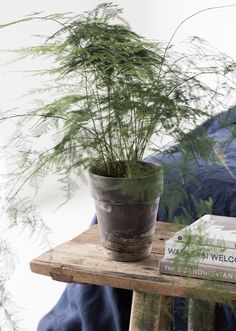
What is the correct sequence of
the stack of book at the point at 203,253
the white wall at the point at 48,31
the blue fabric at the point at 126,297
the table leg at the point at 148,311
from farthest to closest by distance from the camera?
1. the white wall at the point at 48,31
2. the blue fabric at the point at 126,297
3. the table leg at the point at 148,311
4. the stack of book at the point at 203,253

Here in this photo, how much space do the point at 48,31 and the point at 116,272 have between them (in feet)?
9.41

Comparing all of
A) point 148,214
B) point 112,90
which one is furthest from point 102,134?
point 148,214

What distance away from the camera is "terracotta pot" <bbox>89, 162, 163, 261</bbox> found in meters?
1.16

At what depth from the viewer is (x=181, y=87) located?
1.12m

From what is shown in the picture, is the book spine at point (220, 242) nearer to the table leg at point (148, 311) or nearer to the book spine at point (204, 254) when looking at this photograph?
the book spine at point (204, 254)

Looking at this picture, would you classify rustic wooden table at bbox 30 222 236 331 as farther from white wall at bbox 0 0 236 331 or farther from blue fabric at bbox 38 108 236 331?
white wall at bbox 0 0 236 331

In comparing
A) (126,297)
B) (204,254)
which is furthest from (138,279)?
(126,297)

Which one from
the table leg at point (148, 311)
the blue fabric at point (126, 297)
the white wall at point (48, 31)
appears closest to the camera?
the table leg at point (148, 311)

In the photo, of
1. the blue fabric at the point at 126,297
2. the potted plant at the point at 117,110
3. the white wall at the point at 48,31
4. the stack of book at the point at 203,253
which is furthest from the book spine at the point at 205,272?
the white wall at the point at 48,31

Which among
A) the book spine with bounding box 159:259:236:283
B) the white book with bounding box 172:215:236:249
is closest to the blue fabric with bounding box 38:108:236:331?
the white book with bounding box 172:215:236:249

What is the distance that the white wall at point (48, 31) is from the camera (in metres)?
2.58

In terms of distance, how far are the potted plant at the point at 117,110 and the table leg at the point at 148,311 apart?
16 cm

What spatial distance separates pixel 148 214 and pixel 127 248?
3.5 inches

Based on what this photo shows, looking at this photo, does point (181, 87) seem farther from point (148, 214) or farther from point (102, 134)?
point (148, 214)
